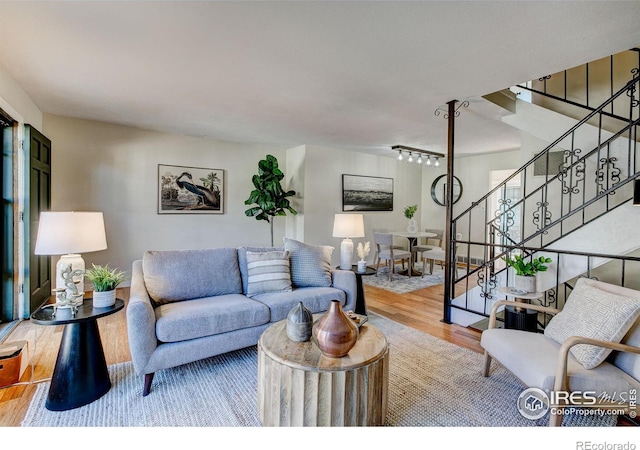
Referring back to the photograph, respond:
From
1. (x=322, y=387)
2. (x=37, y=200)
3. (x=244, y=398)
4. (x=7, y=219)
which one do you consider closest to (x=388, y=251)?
(x=244, y=398)

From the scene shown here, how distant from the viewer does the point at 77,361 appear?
190cm

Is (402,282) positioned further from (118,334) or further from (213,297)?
(118,334)

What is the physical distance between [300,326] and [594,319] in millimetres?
1664

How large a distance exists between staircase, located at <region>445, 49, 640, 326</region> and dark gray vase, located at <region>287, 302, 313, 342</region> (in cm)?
211

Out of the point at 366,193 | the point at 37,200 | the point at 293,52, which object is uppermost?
the point at 293,52

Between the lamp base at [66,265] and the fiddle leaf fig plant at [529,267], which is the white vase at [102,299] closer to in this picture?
the lamp base at [66,265]

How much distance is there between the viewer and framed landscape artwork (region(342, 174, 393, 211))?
6457mm

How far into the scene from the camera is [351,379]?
59.1 inches

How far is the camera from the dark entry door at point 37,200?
3260mm

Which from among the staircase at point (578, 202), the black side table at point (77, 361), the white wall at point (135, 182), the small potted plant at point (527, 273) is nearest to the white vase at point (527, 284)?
the small potted plant at point (527, 273)

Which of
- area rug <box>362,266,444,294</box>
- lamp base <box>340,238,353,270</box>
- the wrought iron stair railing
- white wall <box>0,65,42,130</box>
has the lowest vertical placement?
area rug <box>362,266,444,294</box>

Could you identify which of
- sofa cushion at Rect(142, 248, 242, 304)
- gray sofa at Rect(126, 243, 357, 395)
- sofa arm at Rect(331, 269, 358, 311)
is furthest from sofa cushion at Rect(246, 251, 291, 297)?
sofa arm at Rect(331, 269, 358, 311)

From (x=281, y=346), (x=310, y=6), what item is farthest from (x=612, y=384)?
(x=310, y=6)

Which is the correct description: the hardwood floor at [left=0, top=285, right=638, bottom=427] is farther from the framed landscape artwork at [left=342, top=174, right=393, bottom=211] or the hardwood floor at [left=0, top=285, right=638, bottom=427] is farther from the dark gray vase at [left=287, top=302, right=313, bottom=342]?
the framed landscape artwork at [left=342, top=174, right=393, bottom=211]
